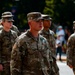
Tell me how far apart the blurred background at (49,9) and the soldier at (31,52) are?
871 inches

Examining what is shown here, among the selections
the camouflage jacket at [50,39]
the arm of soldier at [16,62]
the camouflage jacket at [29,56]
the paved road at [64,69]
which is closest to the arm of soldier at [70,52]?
the camouflage jacket at [50,39]

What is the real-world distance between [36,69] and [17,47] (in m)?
0.49

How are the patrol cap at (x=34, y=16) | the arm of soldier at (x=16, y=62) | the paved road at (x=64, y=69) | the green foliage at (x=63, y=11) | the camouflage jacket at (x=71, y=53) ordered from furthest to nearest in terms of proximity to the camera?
the green foliage at (x=63, y=11) → the paved road at (x=64, y=69) → the camouflage jacket at (x=71, y=53) → the patrol cap at (x=34, y=16) → the arm of soldier at (x=16, y=62)

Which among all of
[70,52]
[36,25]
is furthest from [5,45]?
[36,25]

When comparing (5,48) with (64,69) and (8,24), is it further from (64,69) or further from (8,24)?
(64,69)

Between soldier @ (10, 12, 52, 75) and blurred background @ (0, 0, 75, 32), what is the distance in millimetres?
22112

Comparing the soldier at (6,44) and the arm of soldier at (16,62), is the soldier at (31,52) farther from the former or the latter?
the soldier at (6,44)

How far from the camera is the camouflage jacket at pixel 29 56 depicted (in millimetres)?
8688

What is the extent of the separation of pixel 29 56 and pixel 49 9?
24595mm

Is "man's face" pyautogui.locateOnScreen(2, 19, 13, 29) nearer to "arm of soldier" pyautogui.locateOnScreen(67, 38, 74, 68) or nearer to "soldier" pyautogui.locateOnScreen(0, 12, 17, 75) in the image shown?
"soldier" pyautogui.locateOnScreen(0, 12, 17, 75)

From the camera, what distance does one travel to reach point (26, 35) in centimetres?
883

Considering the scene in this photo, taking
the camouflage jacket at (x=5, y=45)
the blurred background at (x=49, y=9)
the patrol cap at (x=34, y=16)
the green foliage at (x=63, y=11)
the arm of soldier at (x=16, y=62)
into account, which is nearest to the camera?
the arm of soldier at (x=16, y=62)

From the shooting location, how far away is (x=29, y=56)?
28.9 feet

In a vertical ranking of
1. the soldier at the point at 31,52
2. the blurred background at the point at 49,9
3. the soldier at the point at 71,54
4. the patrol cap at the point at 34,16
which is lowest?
the blurred background at the point at 49,9
